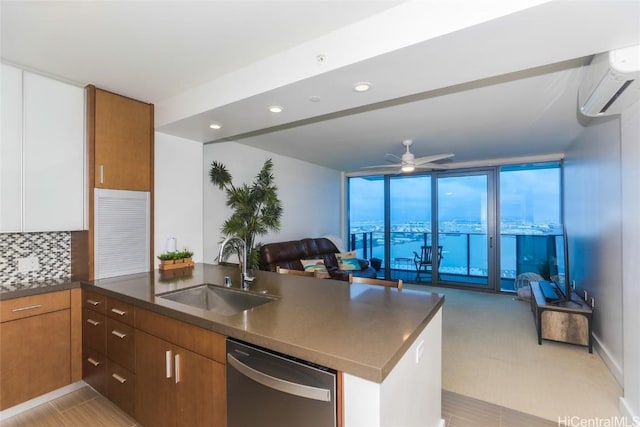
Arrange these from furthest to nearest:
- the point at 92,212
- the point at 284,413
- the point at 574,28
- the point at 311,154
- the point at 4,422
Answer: the point at 311,154 → the point at 92,212 → the point at 4,422 → the point at 574,28 → the point at 284,413

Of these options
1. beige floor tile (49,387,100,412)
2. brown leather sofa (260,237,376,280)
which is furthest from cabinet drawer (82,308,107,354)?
brown leather sofa (260,237,376,280)

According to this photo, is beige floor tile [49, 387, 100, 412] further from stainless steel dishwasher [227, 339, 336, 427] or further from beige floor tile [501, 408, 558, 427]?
beige floor tile [501, 408, 558, 427]

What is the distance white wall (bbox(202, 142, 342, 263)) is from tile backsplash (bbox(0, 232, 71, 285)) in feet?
5.36

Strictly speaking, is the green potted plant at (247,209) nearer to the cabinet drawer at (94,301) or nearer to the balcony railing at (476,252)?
the cabinet drawer at (94,301)

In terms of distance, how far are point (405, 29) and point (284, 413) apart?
1948 mm

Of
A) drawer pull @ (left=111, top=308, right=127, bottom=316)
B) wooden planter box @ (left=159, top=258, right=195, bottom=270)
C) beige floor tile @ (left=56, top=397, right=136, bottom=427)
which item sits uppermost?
wooden planter box @ (left=159, top=258, right=195, bottom=270)

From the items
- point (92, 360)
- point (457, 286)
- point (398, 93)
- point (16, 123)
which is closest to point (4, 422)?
point (92, 360)

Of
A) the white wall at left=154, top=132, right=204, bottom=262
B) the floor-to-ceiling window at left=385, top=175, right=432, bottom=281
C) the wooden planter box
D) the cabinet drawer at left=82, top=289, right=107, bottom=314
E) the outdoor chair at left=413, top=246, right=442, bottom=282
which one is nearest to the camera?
the cabinet drawer at left=82, top=289, right=107, bottom=314

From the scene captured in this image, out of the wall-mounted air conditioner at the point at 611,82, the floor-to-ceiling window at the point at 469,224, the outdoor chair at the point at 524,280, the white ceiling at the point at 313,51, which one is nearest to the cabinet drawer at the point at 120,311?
the white ceiling at the point at 313,51

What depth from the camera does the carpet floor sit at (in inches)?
94.5

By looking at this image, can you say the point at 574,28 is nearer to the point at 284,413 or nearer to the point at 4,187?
the point at 284,413

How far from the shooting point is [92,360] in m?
2.39

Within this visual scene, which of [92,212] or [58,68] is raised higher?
[58,68]

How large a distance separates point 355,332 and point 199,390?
95 centimetres
